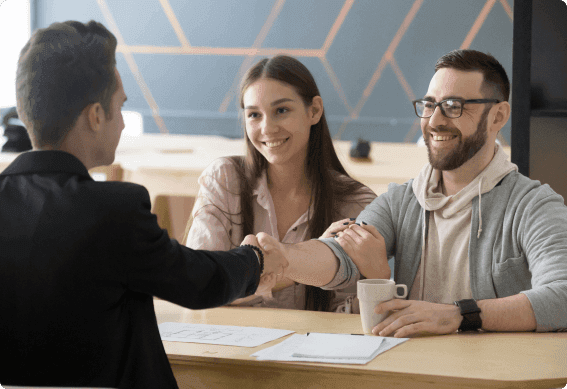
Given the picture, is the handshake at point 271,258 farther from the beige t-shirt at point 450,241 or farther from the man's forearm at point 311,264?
the beige t-shirt at point 450,241

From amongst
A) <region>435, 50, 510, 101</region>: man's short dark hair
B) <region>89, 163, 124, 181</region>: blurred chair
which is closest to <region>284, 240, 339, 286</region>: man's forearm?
<region>435, 50, 510, 101</region>: man's short dark hair

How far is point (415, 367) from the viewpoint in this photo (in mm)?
1028

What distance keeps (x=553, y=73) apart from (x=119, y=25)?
15.9 ft

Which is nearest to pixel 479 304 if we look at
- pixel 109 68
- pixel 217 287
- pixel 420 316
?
A: pixel 420 316

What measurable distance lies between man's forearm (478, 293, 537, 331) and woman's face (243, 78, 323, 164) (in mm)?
914

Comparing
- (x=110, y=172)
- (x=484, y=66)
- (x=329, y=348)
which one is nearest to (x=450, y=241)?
(x=484, y=66)

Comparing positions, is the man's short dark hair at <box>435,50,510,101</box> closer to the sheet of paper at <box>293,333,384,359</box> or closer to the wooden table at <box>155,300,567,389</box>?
the wooden table at <box>155,300,567,389</box>

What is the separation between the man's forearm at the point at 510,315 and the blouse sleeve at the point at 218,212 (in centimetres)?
86

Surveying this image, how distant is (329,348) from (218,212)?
0.86m

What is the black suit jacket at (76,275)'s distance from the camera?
2.92 ft

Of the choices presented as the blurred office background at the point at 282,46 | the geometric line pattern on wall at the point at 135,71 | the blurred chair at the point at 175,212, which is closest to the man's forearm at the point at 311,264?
the blurred chair at the point at 175,212

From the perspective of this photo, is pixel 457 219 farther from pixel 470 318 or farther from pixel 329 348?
pixel 329 348

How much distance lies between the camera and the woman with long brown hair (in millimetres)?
1912

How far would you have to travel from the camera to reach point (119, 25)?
577 cm
